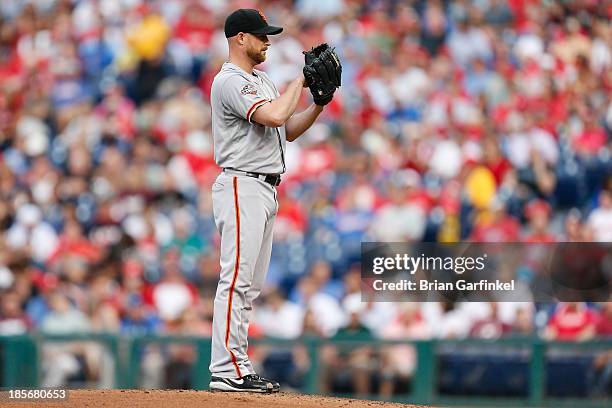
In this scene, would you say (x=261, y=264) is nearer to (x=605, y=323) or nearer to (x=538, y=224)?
(x=605, y=323)

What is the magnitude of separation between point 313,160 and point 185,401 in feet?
19.4

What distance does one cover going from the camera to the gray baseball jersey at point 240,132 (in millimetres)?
5633

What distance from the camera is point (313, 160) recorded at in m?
11.3

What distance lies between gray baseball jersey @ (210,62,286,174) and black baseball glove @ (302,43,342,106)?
20 cm

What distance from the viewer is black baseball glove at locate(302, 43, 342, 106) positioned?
5652 mm

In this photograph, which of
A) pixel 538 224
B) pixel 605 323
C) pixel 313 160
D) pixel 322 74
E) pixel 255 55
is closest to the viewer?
pixel 322 74

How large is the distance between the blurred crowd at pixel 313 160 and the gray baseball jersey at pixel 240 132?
3797 millimetres

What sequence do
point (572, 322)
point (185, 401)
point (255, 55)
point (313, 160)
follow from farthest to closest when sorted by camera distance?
1. point (313, 160)
2. point (572, 322)
3. point (255, 55)
4. point (185, 401)

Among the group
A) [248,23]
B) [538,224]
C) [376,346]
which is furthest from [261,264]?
[538,224]

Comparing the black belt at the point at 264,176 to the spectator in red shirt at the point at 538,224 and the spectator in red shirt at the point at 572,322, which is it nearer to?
the spectator in red shirt at the point at 572,322

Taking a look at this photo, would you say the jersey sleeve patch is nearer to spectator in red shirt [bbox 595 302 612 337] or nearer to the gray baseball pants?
the gray baseball pants

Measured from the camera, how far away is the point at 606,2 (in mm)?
12305

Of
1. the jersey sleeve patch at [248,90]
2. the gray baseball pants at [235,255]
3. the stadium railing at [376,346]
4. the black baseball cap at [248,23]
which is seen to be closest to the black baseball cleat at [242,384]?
the gray baseball pants at [235,255]

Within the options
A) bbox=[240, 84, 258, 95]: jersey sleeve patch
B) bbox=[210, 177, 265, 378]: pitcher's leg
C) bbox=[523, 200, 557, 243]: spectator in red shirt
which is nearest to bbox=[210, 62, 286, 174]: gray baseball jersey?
bbox=[240, 84, 258, 95]: jersey sleeve patch
